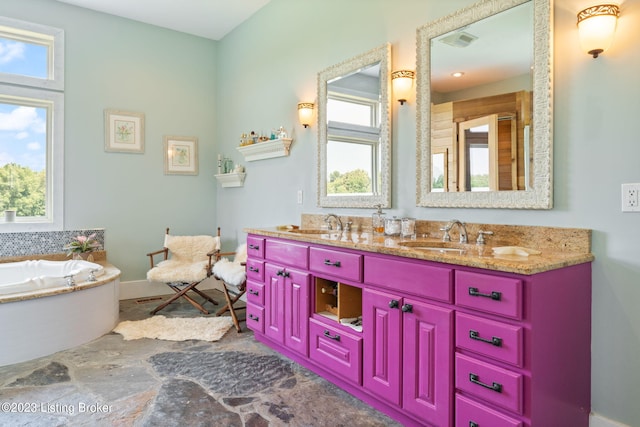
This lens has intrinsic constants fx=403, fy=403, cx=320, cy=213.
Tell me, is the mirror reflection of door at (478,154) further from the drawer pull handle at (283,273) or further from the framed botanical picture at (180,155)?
the framed botanical picture at (180,155)

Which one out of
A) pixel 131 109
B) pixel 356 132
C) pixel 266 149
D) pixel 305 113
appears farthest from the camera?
pixel 131 109

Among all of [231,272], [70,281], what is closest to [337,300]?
[231,272]

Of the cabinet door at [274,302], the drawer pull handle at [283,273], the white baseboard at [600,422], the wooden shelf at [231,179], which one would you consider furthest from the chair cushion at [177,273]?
the white baseboard at [600,422]

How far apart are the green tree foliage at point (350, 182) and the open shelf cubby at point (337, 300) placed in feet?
2.59

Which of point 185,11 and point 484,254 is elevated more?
point 185,11

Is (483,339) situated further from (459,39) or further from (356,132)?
(356,132)

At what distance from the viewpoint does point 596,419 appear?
1.84 metres

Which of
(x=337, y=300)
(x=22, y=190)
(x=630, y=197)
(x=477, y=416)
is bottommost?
(x=477, y=416)

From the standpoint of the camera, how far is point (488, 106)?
7.25 ft

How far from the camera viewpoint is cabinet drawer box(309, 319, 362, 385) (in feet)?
7.31

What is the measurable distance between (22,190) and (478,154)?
14.3 feet

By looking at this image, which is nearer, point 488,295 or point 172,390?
point 488,295

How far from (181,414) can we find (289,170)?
7.50 feet

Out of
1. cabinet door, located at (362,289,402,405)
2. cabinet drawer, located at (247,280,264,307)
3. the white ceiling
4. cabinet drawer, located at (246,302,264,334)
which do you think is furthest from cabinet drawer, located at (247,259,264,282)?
the white ceiling
